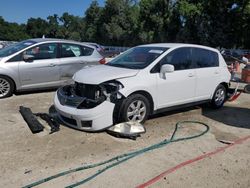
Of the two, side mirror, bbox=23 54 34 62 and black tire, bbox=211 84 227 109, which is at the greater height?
side mirror, bbox=23 54 34 62

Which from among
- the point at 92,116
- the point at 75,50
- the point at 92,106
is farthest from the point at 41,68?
the point at 92,116

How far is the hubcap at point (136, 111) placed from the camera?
19.1 ft

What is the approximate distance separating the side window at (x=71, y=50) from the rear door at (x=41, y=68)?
0.25 m

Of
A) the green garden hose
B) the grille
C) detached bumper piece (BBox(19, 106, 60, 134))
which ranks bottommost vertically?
the green garden hose

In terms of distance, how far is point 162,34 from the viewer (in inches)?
1924

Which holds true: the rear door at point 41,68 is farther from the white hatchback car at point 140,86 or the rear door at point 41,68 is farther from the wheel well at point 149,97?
the wheel well at point 149,97

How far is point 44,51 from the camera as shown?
8.68 meters

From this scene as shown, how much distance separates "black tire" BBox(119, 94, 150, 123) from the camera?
18.6ft

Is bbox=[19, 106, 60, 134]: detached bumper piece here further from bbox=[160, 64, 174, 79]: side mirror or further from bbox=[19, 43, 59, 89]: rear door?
bbox=[160, 64, 174, 79]: side mirror

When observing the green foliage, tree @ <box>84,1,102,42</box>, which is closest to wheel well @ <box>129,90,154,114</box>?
the green foliage

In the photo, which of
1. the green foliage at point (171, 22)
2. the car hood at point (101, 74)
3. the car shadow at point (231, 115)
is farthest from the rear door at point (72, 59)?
the green foliage at point (171, 22)

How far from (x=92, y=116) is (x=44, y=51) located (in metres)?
3.95

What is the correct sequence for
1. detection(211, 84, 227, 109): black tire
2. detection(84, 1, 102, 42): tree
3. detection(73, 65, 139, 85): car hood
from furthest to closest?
1. detection(84, 1, 102, 42): tree
2. detection(211, 84, 227, 109): black tire
3. detection(73, 65, 139, 85): car hood

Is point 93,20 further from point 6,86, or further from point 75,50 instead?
point 6,86
